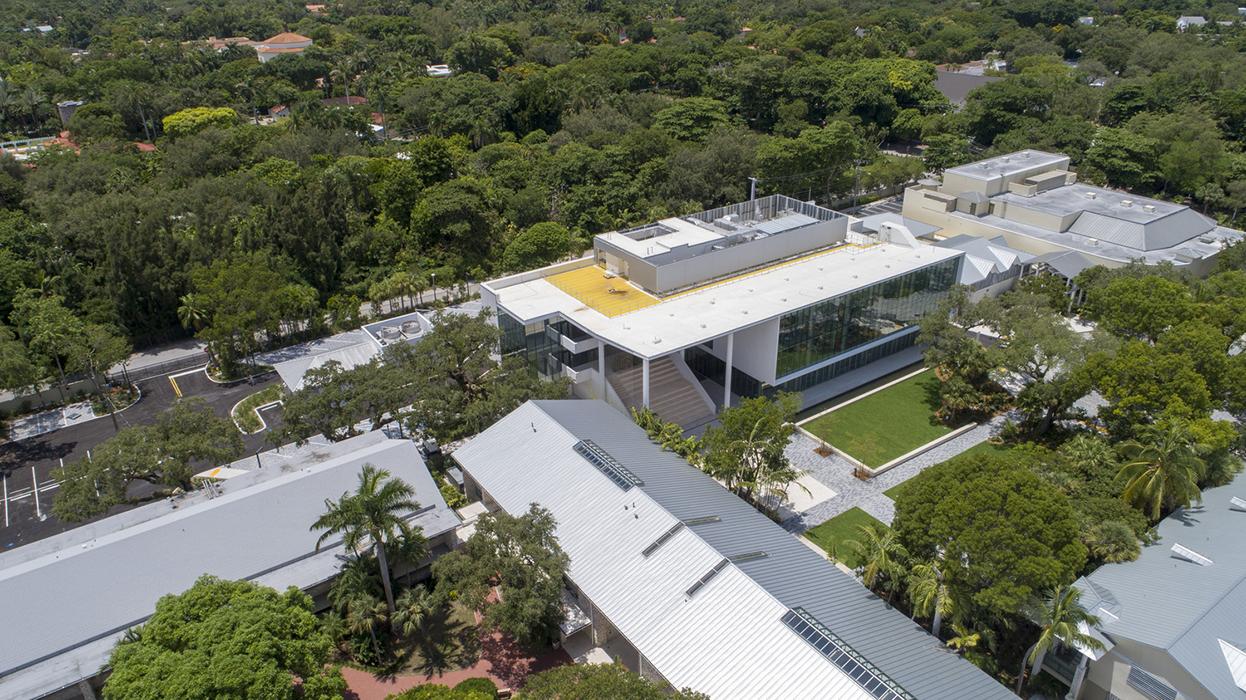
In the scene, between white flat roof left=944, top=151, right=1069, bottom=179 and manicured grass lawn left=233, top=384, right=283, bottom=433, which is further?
white flat roof left=944, top=151, right=1069, bottom=179

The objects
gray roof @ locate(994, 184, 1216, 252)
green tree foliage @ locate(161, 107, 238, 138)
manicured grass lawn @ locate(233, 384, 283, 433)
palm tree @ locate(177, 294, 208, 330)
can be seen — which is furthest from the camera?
green tree foliage @ locate(161, 107, 238, 138)

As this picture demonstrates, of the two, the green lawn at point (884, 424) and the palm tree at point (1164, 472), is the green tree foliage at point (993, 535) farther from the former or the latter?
the green lawn at point (884, 424)

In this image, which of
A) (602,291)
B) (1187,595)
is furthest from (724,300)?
(1187,595)

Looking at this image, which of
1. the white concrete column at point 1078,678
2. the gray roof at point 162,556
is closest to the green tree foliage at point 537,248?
the gray roof at point 162,556

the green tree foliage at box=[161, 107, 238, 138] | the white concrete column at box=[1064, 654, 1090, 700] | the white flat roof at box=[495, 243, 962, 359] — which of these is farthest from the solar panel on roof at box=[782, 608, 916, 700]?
the green tree foliage at box=[161, 107, 238, 138]

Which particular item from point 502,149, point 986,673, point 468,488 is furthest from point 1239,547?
point 502,149

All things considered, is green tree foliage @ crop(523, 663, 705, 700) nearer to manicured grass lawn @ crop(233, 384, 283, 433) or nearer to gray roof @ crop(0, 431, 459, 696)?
gray roof @ crop(0, 431, 459, 696)
